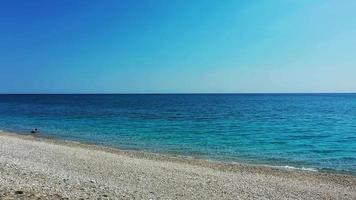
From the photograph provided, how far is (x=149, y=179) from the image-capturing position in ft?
50.8

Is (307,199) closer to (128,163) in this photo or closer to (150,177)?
(150,177)

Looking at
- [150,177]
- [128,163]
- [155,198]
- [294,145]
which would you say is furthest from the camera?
[294,145]

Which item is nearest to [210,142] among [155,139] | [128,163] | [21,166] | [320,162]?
[155,139]

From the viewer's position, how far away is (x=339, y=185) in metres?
17.5

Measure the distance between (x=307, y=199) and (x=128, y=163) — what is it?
929 cm

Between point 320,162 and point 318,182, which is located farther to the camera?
point 320,162

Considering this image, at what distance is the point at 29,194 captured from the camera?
431 inches

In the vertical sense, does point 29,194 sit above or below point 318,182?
above

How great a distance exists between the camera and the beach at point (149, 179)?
12.4 meters

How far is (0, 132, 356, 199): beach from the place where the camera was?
1241cm

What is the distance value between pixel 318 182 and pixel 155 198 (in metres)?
9.10

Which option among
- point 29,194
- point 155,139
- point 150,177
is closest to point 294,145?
point 155,139

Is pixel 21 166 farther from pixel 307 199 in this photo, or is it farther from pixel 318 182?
pixel 318 182

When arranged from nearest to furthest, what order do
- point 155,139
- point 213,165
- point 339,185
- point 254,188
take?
1. point 254,188
2. point 339,185
3. point 213,165
4. point 155,139
